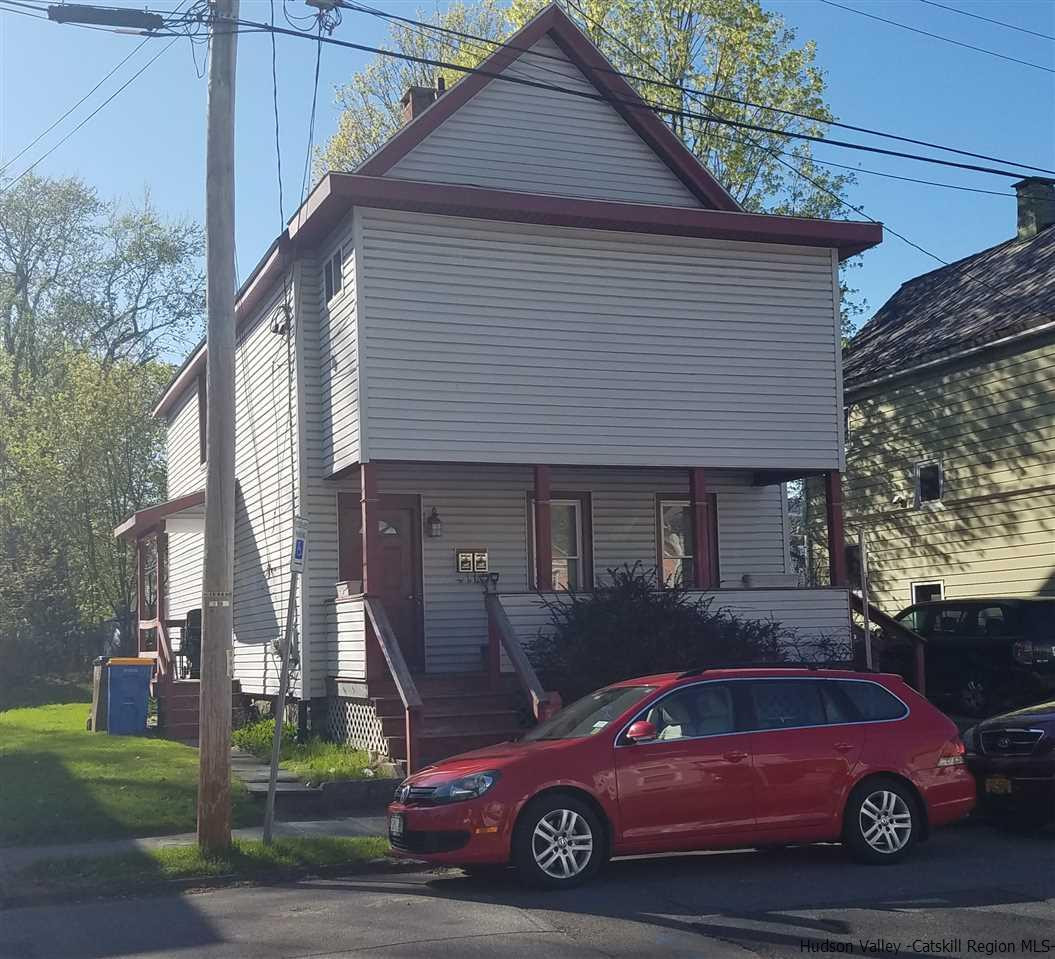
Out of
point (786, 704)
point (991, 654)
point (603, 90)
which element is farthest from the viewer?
point (991, 654)

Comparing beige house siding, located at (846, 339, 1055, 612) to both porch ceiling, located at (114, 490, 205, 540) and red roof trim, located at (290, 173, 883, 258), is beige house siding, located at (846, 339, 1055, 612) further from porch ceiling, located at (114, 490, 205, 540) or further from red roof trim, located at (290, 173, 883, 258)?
porch ceiling, located at (114, 490, 205, 540)

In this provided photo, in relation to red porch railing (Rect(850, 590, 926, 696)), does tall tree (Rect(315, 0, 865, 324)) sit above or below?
above

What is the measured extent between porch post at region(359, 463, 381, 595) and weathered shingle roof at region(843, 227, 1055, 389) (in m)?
12.4

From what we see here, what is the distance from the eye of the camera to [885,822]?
→ 10.3m

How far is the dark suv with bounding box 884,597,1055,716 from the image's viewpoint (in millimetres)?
18234

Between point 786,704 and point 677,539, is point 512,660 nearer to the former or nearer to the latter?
point 786,704

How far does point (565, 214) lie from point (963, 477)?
11.3m

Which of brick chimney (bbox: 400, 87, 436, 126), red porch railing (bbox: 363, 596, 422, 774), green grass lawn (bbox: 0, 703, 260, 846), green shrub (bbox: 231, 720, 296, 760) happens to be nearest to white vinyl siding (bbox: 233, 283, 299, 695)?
green shrub (bbox: 231, 720, 296, 760)

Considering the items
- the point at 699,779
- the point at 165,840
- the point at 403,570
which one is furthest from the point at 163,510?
the point at 699,779

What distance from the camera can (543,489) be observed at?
647 inches

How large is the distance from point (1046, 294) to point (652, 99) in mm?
9059

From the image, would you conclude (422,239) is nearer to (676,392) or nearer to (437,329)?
(437,329)

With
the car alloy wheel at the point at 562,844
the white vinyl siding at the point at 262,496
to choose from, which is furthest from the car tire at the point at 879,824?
the white vinyl siding at the point at 262,496

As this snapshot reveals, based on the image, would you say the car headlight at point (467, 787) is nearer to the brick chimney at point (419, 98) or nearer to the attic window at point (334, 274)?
the attic window at point (334, 274)
